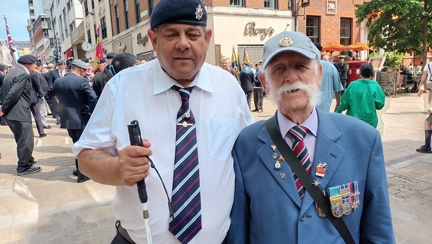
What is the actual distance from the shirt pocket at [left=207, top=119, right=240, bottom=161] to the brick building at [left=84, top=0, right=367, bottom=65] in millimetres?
12822

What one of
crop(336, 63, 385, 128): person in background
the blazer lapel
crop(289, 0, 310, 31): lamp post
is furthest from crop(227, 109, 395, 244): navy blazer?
crop(289, 0, 310, 31): lamp post

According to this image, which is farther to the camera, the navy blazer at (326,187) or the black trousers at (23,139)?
the black trousers at (23,139)

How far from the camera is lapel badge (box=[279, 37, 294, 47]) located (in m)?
1.41

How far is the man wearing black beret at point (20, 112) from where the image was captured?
17.9 ft

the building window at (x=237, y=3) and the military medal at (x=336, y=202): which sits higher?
the building window at (x=237, y=3)

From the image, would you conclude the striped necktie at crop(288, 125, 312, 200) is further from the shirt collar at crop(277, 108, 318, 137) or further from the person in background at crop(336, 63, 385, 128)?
the person in background at crop(336, 63, 385, 128)

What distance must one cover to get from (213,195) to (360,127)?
76cm

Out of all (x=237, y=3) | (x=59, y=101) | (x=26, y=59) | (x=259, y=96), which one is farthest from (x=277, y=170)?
(x=237, y=3)

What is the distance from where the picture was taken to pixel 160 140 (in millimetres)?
1482

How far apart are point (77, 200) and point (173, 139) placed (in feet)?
11.7

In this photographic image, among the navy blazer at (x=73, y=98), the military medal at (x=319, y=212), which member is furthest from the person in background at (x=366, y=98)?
the navy blazer at (x=73, y=98)

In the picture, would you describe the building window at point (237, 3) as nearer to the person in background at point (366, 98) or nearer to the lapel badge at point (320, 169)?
the person in background at point (366, 98)

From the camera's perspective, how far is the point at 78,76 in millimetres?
5270

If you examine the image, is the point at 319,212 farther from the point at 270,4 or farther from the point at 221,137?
the point at 270,4
